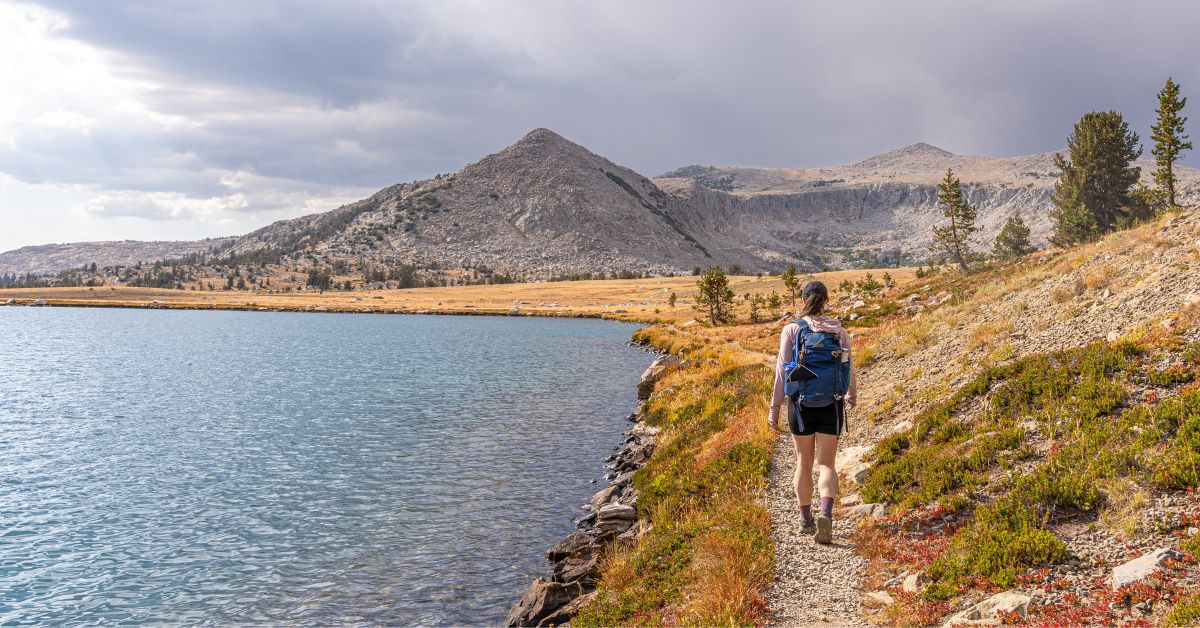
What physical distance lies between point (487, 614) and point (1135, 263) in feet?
66.1

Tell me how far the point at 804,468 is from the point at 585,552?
7983 mm

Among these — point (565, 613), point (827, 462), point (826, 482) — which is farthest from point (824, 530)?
point (565, 613)

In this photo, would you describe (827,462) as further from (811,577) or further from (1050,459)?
(1050,459)

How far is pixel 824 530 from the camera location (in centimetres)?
1134

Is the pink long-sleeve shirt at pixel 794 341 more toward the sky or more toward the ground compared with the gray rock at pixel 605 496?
more toward the sky

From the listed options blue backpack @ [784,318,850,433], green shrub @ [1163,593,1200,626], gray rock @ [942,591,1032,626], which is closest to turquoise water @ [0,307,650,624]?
blue backpack @ [784,318,850,433]

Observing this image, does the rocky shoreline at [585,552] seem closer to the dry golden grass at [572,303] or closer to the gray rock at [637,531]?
the gray rock at [637,531]

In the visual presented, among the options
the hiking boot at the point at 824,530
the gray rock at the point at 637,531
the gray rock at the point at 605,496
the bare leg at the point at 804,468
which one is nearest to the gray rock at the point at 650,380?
the gray rock at the point at 605,496

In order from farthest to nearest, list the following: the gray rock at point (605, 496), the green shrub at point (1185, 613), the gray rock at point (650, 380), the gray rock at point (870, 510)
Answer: the gray rock at point (650, 380), the gray rock at point (605, 496), the gray rock at point (870, 510), the green shrub at point (1185, 613)

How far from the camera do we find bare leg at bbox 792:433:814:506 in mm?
11008

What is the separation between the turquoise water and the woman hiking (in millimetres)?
8887

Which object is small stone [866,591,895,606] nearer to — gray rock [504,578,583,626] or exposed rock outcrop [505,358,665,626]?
exposed rock outcrop [505,358,665,626]

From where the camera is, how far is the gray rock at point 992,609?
7816mm

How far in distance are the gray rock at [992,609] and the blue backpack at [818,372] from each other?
125 inches
